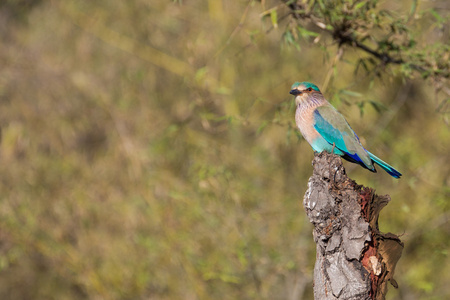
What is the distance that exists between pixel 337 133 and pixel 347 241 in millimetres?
1566

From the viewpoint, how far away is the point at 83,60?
12484mm

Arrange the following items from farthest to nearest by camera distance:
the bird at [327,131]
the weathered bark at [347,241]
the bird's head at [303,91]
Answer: the bird's head at [303,91] → the bird at [327,131] → the weathered bark at [347,241]

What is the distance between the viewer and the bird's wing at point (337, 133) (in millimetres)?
4785

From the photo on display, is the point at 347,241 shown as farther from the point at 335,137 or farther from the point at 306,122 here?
the point at 306,122

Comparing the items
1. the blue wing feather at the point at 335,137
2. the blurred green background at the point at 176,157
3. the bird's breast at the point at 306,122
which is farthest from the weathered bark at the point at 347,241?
the blurred green background at the point at 176,157

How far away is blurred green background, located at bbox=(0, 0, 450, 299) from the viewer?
352 inches

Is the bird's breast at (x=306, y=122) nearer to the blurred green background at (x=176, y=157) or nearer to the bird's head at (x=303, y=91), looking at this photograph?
the bird's head at (x=303, y=91)

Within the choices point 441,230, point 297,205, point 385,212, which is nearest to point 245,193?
point 297,205

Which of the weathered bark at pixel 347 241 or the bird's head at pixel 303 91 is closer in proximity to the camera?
the weathered bark at pixel 347 241

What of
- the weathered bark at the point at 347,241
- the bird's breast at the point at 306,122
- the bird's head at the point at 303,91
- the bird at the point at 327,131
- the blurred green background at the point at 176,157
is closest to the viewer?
the weathered bark at the point at 347,241

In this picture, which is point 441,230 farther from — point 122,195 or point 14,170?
point 14,170

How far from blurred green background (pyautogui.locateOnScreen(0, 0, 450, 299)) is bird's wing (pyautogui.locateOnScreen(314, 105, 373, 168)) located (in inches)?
99.7

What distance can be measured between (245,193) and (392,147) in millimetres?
2057

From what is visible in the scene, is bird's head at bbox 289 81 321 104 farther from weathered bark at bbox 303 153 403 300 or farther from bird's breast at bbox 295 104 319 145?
weathered bark at bbox 303 153 403 300
